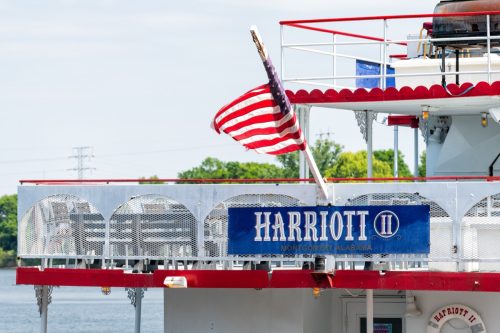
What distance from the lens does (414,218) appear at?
59.5 ft

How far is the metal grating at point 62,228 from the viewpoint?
19359mm

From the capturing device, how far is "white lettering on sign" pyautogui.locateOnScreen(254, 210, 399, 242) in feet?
59.7

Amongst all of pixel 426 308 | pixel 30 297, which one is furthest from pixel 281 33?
pixel 30 297

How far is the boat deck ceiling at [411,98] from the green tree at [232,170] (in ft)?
312

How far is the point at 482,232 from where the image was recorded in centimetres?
1822

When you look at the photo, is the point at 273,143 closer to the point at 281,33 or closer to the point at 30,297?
the point at 281,33

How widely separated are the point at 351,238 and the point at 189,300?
9.17ft

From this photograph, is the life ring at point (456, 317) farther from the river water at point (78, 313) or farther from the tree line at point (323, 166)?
the tree line at point (323, 166)

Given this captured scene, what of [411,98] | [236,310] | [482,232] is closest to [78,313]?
[411,98]

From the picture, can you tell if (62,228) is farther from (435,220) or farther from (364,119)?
(364,119)

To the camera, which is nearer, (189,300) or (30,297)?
(189,300)

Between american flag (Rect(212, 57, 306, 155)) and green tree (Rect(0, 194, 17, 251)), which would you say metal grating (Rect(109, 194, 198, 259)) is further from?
green tree (Rect(0, 194, 17, 251))

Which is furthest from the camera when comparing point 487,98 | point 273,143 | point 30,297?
point 30,297

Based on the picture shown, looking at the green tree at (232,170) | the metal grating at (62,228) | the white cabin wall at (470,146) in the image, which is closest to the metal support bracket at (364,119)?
the white cabin wall at (470,146)
